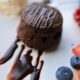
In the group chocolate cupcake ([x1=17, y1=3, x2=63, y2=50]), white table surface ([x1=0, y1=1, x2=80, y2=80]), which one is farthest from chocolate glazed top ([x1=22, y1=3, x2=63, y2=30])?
white table surface ([x1=0, y1=1, x2=80, y2=80])

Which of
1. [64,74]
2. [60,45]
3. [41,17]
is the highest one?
[41,17]

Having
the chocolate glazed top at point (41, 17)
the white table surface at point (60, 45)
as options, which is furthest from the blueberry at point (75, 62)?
the chocolate glazed top at point (41, 17)

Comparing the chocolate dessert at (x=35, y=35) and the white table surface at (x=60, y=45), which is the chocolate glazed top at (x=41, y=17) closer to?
the chocolate dessert at (x=35, y=35)

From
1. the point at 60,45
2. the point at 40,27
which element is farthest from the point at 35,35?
the point at 60,45

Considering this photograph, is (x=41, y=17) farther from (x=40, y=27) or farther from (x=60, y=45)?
(x=60, y=45)

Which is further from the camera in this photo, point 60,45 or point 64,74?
point 60,45

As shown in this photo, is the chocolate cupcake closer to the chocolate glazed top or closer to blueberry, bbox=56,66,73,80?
the chocolate glazed top

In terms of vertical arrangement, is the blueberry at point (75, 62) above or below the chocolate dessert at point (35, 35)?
below
